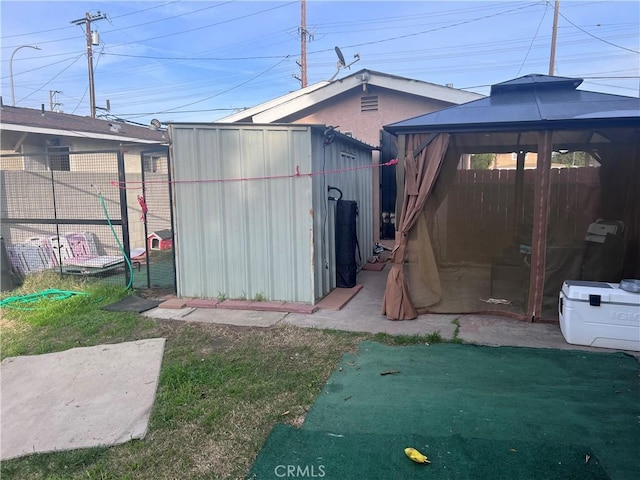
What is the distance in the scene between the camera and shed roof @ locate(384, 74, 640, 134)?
14.1ft

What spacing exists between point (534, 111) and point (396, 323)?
266 centimetres

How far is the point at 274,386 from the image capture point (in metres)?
3.33

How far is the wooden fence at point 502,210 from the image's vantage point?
5887mm

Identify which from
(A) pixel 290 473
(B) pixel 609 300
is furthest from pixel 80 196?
(B) pixel 609 300

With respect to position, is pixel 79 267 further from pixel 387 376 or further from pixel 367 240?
pixel 387 376

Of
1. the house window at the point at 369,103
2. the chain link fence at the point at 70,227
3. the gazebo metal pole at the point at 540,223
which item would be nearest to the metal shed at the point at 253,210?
the chain link fence at the point at 70,227

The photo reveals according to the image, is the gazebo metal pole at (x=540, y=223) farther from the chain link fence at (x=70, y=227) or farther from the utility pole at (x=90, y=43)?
the utility pole at (x=90, y=43)

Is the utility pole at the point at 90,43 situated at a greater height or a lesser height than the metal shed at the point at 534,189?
greater

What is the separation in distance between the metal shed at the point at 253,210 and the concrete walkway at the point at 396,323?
0.46m

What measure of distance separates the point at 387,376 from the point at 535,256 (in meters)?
2.32

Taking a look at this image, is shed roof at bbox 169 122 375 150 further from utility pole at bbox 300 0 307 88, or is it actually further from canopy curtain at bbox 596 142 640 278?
utility pole at bbox 300 0 307 88

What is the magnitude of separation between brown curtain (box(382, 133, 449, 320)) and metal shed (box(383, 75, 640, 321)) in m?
0.01

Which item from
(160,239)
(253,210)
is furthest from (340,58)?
(253,210)

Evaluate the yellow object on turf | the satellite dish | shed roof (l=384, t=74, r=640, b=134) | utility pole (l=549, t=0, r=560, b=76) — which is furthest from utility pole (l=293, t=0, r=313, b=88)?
the yellow object on turf
